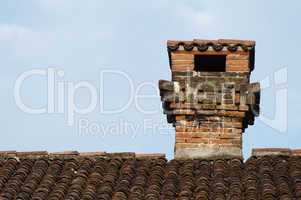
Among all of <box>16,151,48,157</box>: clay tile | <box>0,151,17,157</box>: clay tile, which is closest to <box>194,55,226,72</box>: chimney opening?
<box>16,151,48,157</box>: clay tile

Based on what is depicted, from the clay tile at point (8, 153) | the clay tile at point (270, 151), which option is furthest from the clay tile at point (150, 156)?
the clay tile at point (8, 153)

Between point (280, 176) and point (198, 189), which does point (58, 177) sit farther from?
point (280, 176)

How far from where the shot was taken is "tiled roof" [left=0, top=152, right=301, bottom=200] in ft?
33.0

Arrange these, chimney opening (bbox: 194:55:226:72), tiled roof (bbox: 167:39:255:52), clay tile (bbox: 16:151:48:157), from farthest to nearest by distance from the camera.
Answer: chimney opening (bbox: 194:55:226:72), tiled roof (bbox: 167:39:255:52), clay tile (bbox: 16:151:48:157)

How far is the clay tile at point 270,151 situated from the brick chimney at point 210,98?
37cm

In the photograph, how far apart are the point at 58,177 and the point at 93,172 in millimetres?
446

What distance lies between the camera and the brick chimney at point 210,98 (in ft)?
39.5

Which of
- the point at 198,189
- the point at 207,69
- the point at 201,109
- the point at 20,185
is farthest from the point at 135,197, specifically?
the point at 207,69

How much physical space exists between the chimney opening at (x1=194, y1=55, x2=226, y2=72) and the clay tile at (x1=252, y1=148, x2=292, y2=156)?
1.64 meters

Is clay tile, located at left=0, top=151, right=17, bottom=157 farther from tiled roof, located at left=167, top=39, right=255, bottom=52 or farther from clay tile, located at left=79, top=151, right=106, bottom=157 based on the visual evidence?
tiled roof, located at left=167, top=39, right=255, bottom=52

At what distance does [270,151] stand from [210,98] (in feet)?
4.06

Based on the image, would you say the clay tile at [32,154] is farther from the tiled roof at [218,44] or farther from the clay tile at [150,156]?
the tiled roof at [218,44]

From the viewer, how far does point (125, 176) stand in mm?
10805

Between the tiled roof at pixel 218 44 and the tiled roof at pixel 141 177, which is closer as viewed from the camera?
the tiled roof at pixel 141 177
